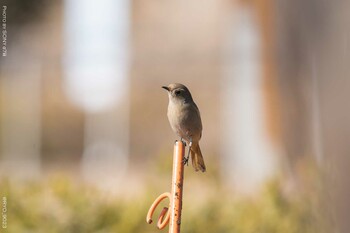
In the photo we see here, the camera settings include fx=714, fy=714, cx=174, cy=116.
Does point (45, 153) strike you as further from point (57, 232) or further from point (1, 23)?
point (57, 232)

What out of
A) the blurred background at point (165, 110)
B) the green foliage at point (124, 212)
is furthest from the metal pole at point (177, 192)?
the green foliage at point (124, 212)

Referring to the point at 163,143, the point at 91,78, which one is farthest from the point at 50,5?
the point at 163,143

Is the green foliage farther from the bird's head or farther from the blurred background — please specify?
the bird's head

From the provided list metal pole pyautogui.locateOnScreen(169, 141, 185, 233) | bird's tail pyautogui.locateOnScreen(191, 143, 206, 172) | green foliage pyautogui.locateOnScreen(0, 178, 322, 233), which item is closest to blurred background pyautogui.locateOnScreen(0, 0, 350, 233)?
green foliage pyautogui.locateOnScreen(0, 178, 322, 233)

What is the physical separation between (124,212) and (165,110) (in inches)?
34.0

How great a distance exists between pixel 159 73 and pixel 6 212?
1300 millimetres

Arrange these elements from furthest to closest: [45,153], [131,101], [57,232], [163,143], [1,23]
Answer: [131,101], [45,153], [163,143], [1,23], [57,232]

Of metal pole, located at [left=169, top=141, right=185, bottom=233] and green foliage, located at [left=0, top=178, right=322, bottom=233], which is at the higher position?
metal pole, located at [left=169, top=141, right=185, bottom=233]

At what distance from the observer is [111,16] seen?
129 inches

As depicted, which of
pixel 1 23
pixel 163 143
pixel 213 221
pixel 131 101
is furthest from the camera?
pixel 131 101

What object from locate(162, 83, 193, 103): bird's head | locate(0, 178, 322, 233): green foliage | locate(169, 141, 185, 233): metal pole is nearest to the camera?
locate(169, 141, 185, 233): metal pole

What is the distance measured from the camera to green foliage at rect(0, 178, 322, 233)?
209cm

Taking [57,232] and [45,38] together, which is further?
[45,38]

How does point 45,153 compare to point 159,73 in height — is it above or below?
below
